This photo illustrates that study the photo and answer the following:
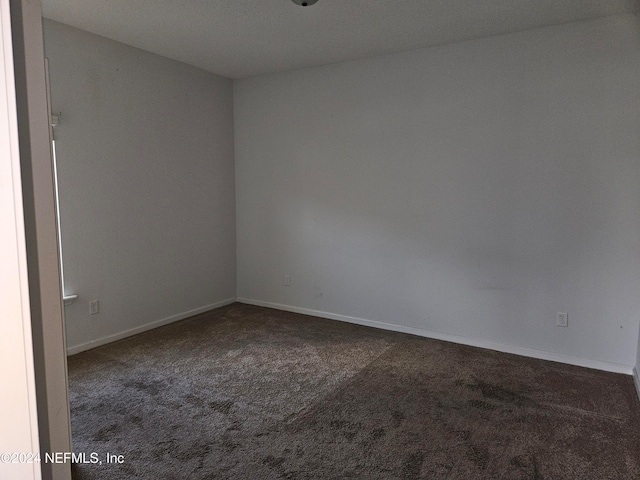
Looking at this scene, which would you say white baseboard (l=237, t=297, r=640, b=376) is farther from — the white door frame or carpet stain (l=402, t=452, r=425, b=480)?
the white door frame

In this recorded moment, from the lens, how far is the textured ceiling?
303 centimetres

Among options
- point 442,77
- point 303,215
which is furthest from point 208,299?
point 442,77

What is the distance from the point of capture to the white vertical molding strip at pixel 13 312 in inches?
29.4

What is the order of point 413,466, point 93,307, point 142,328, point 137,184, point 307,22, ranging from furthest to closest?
point 142,328 → point 137,184 → point 93,307 → point 307,22 → point 413,466

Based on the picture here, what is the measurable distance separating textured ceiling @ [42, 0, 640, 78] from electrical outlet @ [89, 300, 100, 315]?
2.29 m

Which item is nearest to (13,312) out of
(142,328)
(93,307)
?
(93,307)

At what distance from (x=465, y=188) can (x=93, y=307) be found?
11.2 ft

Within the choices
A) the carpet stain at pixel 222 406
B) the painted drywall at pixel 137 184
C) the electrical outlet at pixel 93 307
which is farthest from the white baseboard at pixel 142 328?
the carpet stain at pixel 222 406

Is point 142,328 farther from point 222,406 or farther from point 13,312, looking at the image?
point 13,312

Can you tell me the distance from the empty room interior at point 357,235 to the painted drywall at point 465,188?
0.06ft

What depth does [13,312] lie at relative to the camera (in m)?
0.78

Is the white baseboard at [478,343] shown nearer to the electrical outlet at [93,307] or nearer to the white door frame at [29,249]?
the electrical outlet at [93,307]

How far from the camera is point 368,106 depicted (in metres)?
4.25

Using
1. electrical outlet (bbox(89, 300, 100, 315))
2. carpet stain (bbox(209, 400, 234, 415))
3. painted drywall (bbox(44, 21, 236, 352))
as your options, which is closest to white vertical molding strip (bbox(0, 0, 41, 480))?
carpet stain (bbox(209, 400, 234, 415))
